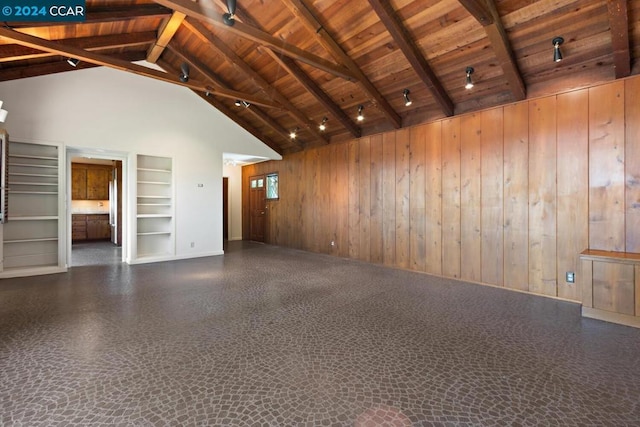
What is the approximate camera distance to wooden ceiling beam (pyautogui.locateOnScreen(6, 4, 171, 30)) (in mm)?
3744

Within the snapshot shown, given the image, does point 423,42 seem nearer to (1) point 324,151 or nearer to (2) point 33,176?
(1) point 324,151

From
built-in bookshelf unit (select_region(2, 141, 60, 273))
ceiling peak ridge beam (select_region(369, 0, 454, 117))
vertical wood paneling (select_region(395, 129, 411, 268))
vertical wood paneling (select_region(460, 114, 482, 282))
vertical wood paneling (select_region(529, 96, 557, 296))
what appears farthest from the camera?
vertical wood paneling (select_region(395, 129, 411, 268))

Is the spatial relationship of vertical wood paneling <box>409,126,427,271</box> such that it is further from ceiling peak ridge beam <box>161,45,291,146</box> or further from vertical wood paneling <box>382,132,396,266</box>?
ceiling peak ridge beam <box>161,45,291,146</box>

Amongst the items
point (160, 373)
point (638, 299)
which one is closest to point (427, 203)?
point (638, 299)

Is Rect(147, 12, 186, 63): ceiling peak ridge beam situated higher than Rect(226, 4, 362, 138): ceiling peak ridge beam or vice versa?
Rect(147, 12, 186, 63): ceiling peak ridge beam

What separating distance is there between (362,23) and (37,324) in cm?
497

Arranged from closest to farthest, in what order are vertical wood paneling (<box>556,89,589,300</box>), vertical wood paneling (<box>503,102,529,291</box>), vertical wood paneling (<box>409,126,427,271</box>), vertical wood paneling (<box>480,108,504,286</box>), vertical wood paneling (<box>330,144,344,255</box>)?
vertical wood paneling (<box>556,89,589,300</box>)
vertical wood paneling (<box>503,102,529,291</box>)
vertical wood paneling (<box>480,108,504,286</box>)
vertical wood paneling (<box>409,126,427,271</box>)
vertical wood paneling (<box>330,144,344,255</box>)

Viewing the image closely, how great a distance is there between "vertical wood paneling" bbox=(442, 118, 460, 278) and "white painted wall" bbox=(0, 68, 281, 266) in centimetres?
491

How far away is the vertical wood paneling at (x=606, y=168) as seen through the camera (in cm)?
341

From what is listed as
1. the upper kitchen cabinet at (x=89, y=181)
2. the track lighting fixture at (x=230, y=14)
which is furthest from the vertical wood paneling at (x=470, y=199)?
the upper kitchen cabinet at (x=89, y=181)

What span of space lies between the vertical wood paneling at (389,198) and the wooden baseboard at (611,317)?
2.96 metres

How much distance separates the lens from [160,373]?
2125 mm

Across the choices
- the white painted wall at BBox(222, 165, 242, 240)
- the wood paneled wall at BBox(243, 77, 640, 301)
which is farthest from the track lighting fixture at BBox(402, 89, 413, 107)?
the white painted wall at BBox(222, 165, 242, 240)

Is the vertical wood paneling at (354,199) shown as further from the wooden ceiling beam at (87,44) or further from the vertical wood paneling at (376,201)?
the wooden ceiling beam at (87,44)
